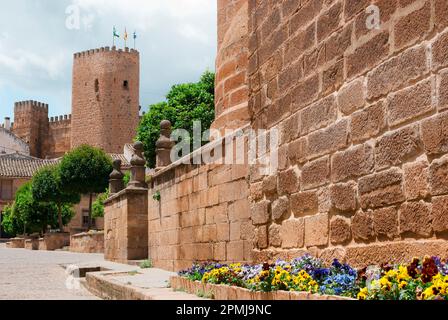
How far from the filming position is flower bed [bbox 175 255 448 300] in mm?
3570

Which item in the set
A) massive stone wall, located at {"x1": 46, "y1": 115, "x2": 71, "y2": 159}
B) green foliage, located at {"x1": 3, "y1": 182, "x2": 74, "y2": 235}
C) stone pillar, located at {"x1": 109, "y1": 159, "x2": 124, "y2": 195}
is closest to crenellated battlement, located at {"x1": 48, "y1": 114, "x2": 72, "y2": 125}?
massive stone wall, located at {"x1": 46, "y1": 115, "x2": 71, "y2": 159}

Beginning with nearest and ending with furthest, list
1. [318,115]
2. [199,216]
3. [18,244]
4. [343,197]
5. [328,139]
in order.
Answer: [343,197]
[328,139]
[318,115]
[199,216]
[18,244]

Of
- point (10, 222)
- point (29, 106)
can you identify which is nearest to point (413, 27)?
point (10, 222)

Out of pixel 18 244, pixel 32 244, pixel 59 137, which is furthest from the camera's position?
pixel 59 137

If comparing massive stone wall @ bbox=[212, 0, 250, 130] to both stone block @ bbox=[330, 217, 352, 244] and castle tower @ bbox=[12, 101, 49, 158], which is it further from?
castle tower @ bbox=[12, 101, 49, 158]

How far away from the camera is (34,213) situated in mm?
44156

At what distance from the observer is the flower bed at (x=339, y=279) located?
3.57 m

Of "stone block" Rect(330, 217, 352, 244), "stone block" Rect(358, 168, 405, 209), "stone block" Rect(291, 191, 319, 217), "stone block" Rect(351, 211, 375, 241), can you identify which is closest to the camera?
"stone block" Rect(358, 168, 405, 209)

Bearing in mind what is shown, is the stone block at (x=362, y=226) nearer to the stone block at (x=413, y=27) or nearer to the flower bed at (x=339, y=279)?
the flower bed at (x=339, y=279)

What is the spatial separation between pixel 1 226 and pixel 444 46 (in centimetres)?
5738

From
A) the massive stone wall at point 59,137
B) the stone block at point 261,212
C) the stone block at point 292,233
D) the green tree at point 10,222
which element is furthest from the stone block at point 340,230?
the massive stone wall at point 59,137

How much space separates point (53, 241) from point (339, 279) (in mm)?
34691

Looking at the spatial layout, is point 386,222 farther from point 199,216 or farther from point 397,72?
point 199,216

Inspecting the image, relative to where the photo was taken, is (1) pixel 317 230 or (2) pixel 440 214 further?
(1) pixel 317 230
